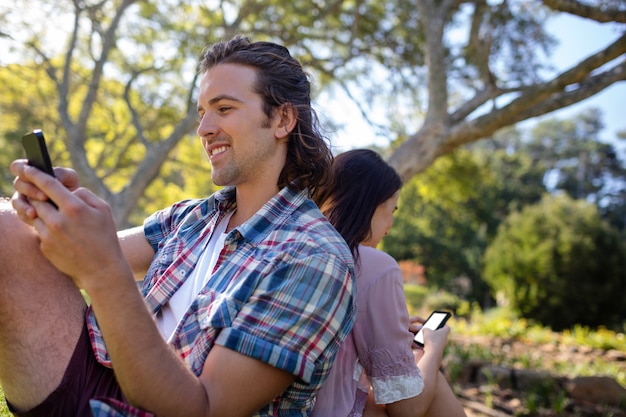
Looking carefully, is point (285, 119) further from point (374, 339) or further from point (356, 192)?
point (374, 339)

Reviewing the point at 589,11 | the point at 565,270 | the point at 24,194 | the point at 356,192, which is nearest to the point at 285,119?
the point at 356,192

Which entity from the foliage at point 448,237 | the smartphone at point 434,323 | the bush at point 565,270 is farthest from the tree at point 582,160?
the smartphone at point 434,323

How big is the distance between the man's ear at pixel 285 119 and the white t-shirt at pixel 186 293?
44cm

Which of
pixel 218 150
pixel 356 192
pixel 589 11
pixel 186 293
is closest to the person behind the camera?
pixel 186 293

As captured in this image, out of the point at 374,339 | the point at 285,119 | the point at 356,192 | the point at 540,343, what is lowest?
the point at 540,343

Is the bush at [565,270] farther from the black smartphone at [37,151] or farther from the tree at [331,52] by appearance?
the black smartphone at [37,151]

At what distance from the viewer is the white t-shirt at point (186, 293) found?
1684 mm

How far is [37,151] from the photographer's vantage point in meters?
1.26

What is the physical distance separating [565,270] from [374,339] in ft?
44.4

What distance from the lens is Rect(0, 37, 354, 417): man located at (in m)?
1.23

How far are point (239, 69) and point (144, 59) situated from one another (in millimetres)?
8217

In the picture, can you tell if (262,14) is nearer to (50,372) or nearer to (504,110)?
(504,110)

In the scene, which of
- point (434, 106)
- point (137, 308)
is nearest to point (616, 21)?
point (434, 106)

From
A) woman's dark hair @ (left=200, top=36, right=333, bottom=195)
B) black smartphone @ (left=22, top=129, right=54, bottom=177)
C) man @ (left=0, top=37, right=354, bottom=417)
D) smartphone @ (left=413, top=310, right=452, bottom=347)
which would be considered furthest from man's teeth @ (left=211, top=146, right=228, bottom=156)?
smartphone @ (left=413, top=310, right=452, bottom=347)
